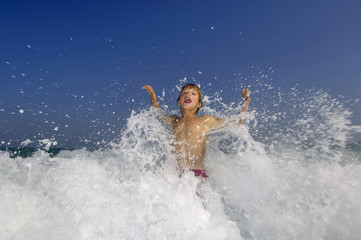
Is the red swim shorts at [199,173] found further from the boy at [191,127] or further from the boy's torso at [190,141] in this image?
the boy's torso at [190,141]

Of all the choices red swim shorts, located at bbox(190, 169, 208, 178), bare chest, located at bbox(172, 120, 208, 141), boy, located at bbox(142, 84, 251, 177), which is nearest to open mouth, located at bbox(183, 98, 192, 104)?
boy, located at bbox(142, 84, 251, 177)

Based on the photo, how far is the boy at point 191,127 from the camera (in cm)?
331

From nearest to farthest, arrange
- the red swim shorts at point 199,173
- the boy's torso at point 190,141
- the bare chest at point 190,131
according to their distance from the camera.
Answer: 1. the red swim shorts at point 199,173
2. the boy's torso at point 190,141
3. the bare chest at point 190,131

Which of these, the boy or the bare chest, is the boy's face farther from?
the bare chest

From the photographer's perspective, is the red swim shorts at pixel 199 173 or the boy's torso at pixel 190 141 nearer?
the red swim shorts at pixel 199 173

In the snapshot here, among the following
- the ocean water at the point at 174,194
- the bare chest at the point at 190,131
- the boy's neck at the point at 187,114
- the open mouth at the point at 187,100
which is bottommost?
the ocean water at the point at 174,194

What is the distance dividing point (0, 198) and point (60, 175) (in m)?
0.59

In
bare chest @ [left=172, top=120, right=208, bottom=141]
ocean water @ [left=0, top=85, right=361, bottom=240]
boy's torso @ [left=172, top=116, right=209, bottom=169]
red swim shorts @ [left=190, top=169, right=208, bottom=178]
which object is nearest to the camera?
ocean water @ [left=0, top=85, right=361, bottom=240]

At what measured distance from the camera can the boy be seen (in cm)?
331

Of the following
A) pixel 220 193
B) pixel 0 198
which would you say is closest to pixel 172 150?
pixel 220 193

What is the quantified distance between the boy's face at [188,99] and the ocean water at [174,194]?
1.79 feet

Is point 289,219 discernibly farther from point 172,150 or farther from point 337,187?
point 172,150

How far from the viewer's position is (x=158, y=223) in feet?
6.61

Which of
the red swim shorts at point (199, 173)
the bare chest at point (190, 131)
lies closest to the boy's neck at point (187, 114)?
the bare chest at point (190, 131)
